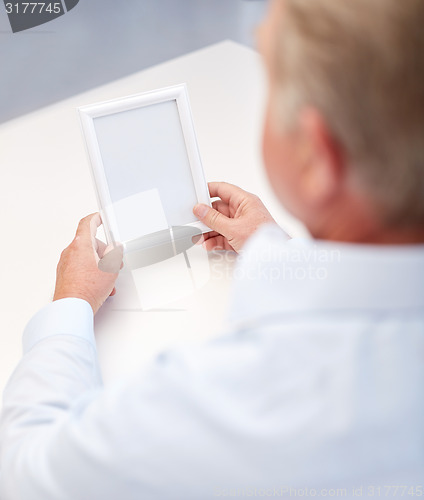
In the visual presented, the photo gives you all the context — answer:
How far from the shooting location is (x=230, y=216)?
0.89 meters

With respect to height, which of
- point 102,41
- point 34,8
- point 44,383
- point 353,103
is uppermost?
point 34,8

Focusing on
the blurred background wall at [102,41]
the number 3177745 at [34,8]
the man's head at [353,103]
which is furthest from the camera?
the number 3177745 at [34,8]

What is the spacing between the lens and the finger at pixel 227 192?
0.87 meters

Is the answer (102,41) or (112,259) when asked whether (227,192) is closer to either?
(112,259)

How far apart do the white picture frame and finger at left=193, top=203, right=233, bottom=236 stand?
0.04 feet

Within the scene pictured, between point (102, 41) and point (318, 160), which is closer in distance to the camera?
point (318, 160)

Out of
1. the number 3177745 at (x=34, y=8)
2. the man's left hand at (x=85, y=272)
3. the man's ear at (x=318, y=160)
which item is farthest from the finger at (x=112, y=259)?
the number 3177745 at (x=34, y=8)

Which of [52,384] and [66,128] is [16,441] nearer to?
[52,384]

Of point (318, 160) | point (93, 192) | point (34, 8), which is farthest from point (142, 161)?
point (34, 8)

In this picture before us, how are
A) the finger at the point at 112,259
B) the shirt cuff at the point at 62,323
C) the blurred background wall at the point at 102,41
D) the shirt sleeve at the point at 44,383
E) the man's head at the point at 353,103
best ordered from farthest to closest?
the blurred background wall at the point at 102,41 → the finger at the point at 112,259 → the shirt cuff at the point at 62,323 → the shirt sleeve at the point at 44,383 → the man's head at the point at 353,103

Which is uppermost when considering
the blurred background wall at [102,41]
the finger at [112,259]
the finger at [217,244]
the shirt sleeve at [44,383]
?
the blurred background wall at [102,41]

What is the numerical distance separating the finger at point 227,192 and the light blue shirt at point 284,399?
426 mm

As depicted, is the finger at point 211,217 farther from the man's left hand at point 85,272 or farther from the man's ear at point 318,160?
the man's ear at point 318,160

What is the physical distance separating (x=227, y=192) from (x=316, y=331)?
20.5 inches
